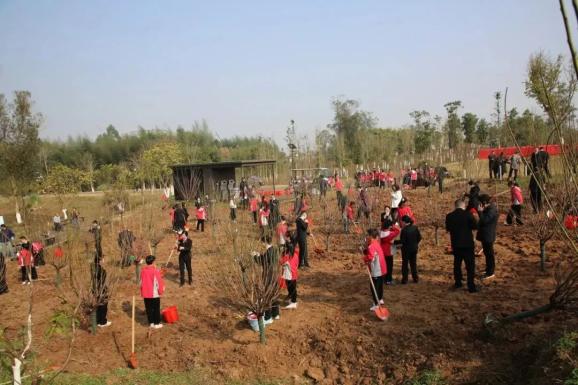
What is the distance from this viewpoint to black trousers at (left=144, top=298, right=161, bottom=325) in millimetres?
9047

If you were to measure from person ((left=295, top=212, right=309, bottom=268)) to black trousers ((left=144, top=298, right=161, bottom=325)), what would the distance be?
4364 mm

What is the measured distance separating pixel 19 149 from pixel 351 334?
30.2 meters

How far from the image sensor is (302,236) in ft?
39.6

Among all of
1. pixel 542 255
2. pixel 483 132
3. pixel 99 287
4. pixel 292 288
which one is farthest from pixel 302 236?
pixel 483 132

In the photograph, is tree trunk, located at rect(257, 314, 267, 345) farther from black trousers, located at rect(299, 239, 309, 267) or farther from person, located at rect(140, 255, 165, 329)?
black trousers, located at rect(299, 239, 309, 267)

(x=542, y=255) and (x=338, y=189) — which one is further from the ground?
(x=338, y=189)

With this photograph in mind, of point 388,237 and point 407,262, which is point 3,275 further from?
point 407,262

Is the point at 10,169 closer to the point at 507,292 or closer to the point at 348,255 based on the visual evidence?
the point at 348,255

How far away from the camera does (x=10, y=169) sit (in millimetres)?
29672

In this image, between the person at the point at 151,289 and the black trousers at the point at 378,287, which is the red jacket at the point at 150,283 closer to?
the person at the point at 151,289

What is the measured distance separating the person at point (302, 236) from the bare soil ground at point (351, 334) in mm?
1000

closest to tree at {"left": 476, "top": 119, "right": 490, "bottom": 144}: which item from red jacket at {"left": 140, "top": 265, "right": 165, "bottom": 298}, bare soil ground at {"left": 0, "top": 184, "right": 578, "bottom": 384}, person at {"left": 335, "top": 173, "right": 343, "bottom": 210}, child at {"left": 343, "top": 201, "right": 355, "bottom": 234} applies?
person at {"left": 335, "top": 173, "right": 343, "bottom": 210}

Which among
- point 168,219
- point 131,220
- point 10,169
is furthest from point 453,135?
point 10,169

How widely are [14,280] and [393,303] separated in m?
13.0
